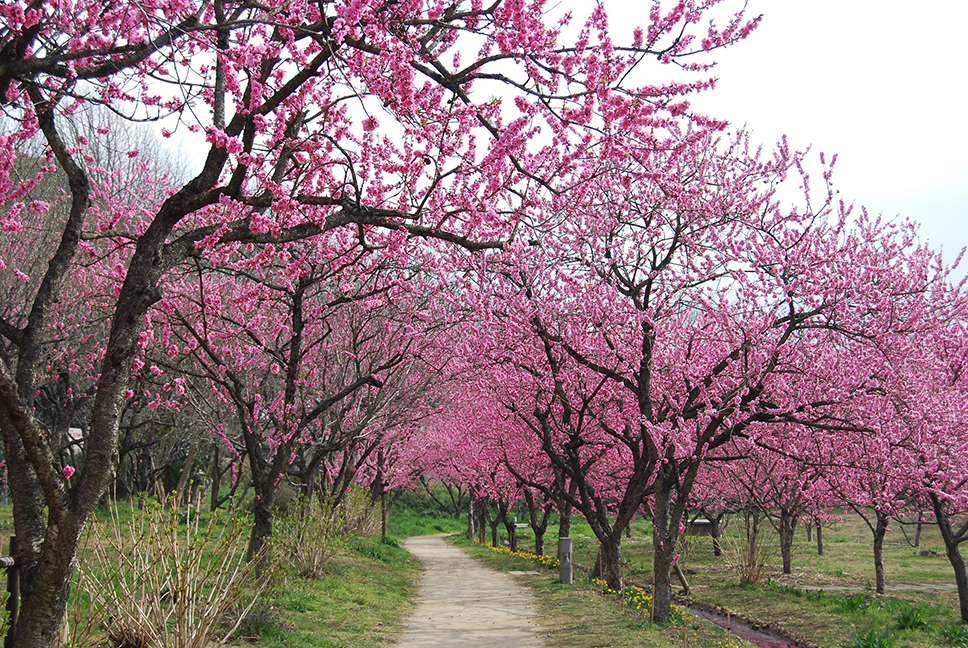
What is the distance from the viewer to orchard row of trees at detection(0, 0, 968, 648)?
4352mm

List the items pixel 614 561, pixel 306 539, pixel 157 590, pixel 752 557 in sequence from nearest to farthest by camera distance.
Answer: pixel 157 590 → pixel 306 539 → pixel 614 561 → pixel 752 557

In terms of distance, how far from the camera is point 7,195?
18.2 feet

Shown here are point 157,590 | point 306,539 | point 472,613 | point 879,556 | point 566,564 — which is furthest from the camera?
point 879,556

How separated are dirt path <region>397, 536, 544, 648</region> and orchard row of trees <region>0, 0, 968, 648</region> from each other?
2.02 meters

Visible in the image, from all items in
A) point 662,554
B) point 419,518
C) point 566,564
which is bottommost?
point 419,518

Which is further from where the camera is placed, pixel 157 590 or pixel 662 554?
pixel 662 554

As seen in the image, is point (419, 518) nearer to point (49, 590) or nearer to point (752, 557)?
point (752, 557)

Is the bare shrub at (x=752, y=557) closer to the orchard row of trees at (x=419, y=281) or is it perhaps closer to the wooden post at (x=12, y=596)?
the orchard row of trees at (x=419, y=281)

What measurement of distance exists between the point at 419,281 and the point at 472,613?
16.8ft

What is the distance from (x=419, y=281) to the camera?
11219mm

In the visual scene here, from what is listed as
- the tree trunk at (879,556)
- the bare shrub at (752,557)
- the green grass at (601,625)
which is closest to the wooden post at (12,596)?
the green grass at (601,625)

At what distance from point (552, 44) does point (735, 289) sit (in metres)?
5.84

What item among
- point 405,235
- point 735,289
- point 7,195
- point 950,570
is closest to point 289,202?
point 405,235

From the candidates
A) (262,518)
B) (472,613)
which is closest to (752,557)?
(472,613)
